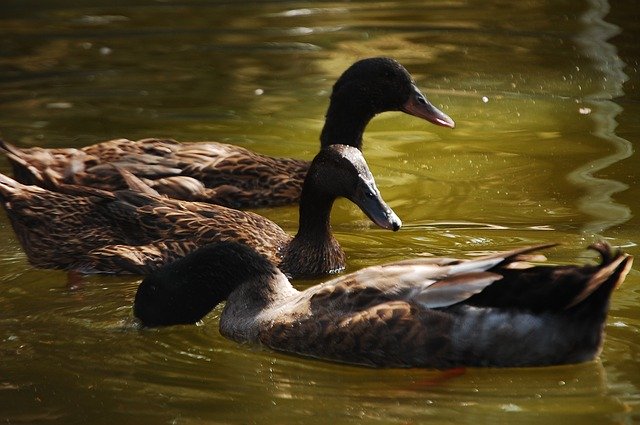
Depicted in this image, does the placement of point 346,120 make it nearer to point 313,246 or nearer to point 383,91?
point 383,91

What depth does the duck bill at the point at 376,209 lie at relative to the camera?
8.96 m

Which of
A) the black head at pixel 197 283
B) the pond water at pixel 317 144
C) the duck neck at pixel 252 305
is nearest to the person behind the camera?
the pond water at pixel 317 144

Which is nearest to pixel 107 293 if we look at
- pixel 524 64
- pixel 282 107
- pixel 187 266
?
pixel 187 266

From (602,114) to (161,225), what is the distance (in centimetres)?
511

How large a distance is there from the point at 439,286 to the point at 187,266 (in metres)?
1.66

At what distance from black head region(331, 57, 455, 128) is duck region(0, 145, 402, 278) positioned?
1.81m

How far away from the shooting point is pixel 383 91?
11.5m

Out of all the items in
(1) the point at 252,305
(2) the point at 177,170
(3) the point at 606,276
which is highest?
(3) the point at 606,276

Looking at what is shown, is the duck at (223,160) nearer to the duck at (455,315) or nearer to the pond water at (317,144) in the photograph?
the pond water at (317,144)

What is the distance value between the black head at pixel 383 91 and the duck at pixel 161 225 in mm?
1811

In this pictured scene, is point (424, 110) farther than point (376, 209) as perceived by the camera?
Yes

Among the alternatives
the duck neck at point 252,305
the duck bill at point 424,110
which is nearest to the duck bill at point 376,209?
the duck neck at point 252,305

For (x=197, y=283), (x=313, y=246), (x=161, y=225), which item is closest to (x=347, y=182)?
(x=313, y=246)

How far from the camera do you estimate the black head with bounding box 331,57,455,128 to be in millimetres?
11406
